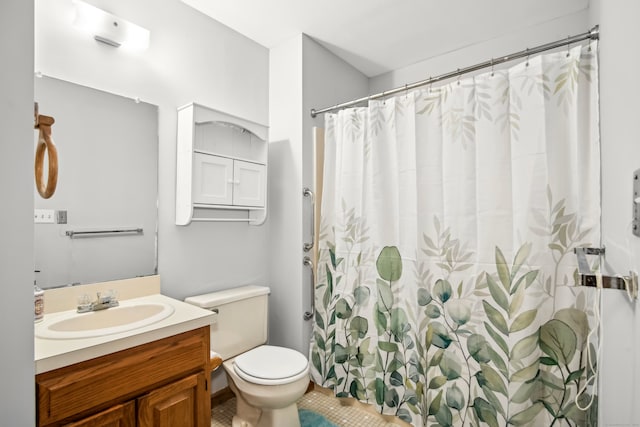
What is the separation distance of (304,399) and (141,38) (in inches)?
94.8

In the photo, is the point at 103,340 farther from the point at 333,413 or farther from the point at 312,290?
the point at 333,413

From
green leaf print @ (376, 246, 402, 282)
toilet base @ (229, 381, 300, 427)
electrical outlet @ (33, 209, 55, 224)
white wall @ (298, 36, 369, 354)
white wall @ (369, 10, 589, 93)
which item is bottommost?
toilet base @ (229, 381, 300, 427)

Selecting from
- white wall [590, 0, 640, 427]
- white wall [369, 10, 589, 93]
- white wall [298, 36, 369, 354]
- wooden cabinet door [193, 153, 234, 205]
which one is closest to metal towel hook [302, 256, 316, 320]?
white wall [298, 36, 369, 354]

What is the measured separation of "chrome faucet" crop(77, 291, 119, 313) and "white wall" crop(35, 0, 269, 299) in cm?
31

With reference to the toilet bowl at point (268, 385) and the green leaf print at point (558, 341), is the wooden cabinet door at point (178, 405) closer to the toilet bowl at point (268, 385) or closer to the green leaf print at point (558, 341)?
the toilet bowl at point (268, 385)

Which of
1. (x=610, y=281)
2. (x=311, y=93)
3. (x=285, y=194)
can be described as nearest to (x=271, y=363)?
(x=285, y=194)

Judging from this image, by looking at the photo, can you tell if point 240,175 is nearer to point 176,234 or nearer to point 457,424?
point 176,234

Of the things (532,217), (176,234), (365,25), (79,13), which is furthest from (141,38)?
(532,217)

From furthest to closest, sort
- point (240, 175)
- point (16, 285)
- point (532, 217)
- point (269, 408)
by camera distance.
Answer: point (240, 175), point (269, 408), point (532, 217), point (16, 285)

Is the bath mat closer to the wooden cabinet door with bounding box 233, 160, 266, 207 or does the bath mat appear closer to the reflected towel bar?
the wooden cabinet door with bounding box 233, 160, 266, 207

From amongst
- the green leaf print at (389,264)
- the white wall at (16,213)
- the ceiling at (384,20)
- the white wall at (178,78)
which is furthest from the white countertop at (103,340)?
the ceiling at (384,20)

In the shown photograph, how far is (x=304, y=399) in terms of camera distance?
2170 mm

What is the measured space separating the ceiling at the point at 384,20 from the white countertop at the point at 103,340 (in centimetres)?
183

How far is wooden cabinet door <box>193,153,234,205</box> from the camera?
182 cm
